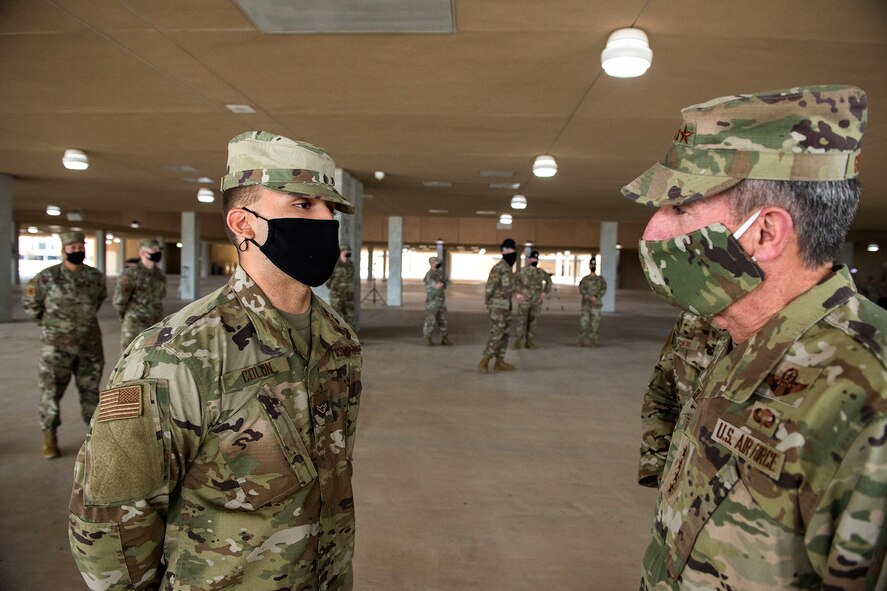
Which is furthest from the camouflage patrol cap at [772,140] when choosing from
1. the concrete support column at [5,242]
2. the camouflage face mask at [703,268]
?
the concrete support column at [5,242]

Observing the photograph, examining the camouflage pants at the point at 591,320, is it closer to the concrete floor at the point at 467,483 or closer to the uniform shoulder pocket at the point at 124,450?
the concrete floor at the point at 467,483

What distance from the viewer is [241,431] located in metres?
1.48

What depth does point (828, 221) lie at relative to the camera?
1.15 metres

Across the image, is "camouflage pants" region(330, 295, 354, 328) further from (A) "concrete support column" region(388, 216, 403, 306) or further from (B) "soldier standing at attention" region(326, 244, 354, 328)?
(A) "concrete support column" region(388, 216, 403, 306)

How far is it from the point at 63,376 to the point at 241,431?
447 cm

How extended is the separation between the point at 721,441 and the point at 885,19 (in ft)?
12.4

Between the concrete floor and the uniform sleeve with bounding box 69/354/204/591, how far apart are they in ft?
5.86

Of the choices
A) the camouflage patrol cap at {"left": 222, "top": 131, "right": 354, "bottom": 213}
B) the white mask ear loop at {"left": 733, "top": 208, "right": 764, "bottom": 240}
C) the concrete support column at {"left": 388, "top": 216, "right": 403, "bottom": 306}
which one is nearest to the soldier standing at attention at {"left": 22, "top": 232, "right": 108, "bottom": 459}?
the camouflage patrol cap at {"left": 222, "top": 131, "right": 354, "bottom": 213}

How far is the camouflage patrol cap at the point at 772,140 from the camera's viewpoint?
1.13 meters

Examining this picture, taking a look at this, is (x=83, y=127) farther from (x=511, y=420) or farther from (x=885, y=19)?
(x=885, y=19)

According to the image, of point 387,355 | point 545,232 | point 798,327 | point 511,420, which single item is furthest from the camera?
point 545,232

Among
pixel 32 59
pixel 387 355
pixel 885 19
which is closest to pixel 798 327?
pixel 885 19

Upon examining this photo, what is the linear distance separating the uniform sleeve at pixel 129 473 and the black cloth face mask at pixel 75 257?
181 inches

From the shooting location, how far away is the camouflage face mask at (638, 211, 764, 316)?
3.96 ft
